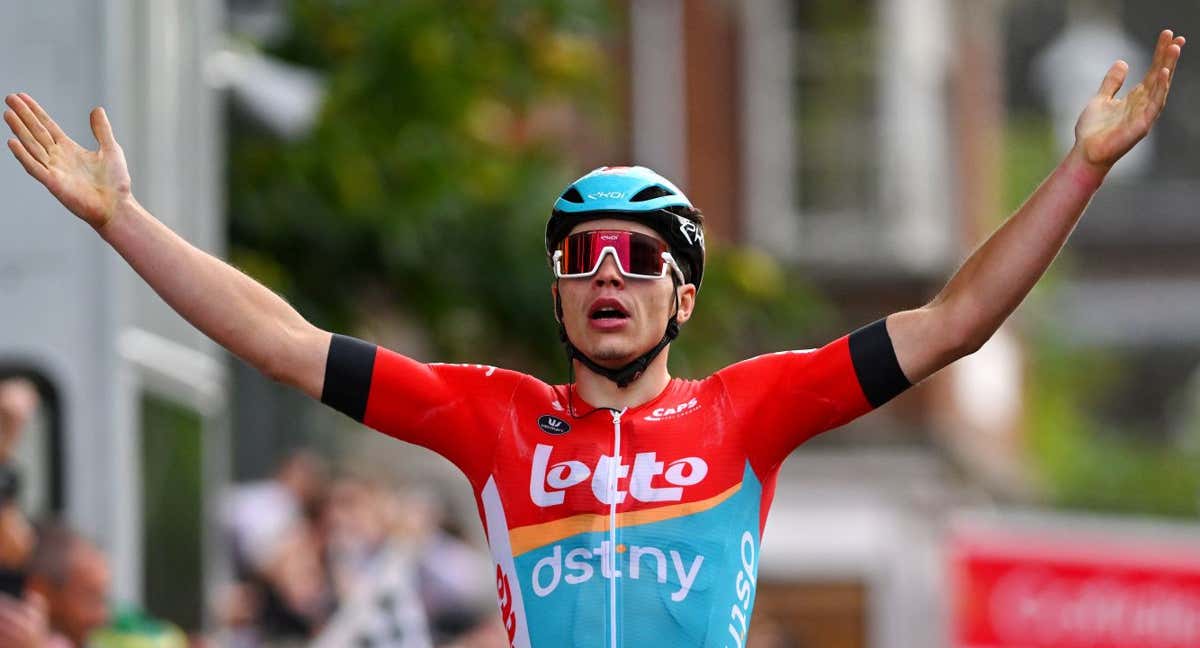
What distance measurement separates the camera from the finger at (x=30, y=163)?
21.3 ft

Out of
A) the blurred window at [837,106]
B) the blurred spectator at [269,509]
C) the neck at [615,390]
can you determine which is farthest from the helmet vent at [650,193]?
the blurred window at [837,106]

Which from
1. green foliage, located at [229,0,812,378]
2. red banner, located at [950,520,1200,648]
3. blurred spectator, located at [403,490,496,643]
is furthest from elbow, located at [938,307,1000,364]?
red banner, located at [950,520,1200,648]

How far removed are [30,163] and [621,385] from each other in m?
1.56

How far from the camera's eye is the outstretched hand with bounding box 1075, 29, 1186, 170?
246 inches

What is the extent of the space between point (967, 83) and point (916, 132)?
1.74 meters

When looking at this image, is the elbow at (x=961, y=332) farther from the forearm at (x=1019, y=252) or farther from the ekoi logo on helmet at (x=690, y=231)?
the ekoi logo on helmet at (x=690, y=231)

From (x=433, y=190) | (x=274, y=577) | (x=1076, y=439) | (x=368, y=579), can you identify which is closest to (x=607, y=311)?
(x=274, y=577)

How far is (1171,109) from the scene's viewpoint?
6266 centimetres

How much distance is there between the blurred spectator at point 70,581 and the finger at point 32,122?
3027 mm

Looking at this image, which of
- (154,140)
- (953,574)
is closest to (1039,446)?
(953,574)

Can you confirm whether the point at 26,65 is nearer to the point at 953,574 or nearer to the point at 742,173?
the point at 953,574

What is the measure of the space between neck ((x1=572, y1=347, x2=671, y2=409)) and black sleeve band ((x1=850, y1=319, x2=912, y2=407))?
52 cm

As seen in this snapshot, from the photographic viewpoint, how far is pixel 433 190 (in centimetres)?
1430

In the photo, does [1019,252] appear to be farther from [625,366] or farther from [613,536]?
[613,536]
